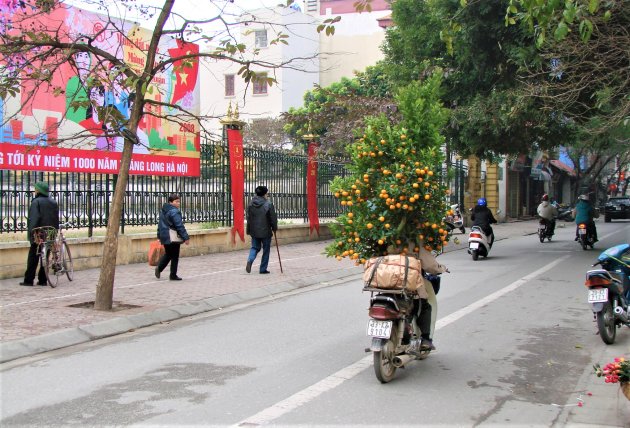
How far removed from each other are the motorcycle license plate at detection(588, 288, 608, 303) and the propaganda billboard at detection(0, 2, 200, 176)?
577 cm

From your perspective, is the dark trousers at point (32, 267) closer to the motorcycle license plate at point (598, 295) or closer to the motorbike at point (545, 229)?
the motorcycle license plate at point (598, 295)

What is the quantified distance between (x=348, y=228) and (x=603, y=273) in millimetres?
3067

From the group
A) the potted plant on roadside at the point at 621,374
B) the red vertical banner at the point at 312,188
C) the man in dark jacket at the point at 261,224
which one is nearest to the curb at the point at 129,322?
the man in dark jacket at the point at 261,224

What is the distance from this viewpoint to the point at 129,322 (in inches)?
339

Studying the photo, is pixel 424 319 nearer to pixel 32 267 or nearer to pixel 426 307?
pixel 426 307

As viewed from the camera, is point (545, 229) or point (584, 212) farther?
point (545, 229)

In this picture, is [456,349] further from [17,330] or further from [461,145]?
[461,145]

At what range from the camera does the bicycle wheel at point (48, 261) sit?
1102 centimetres

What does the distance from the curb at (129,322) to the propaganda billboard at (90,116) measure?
2.55 metres

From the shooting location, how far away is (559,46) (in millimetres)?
12570

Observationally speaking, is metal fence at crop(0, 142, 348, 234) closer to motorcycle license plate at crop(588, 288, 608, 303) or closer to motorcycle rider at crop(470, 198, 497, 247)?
motorcycle rider at crop(470, 198, 497, 247)

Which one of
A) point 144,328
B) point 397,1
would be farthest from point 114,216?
point 397,1

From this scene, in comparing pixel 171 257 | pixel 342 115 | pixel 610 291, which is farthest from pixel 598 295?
pixel 342 115

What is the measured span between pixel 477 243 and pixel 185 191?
7.57 m
